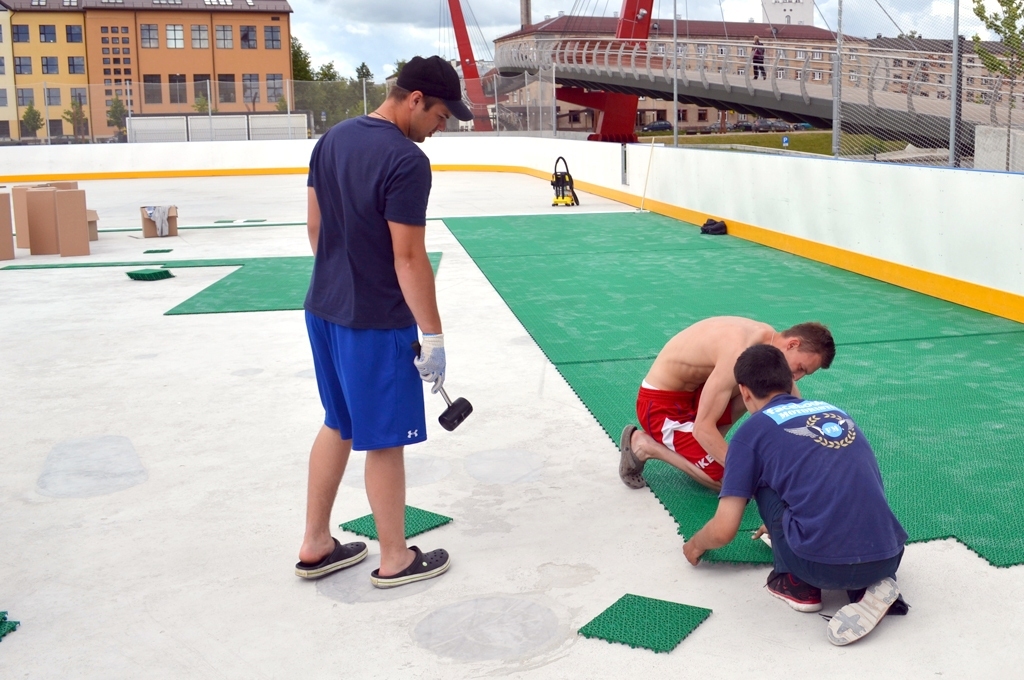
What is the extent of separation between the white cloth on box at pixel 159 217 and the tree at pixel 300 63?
77.4 m

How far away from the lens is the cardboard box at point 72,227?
42.7 ft

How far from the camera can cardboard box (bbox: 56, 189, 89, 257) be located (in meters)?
13.0

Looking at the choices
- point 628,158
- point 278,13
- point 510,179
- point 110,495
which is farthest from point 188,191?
point 278,13

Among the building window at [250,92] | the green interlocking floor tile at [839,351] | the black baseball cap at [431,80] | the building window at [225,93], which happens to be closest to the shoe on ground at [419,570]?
the green interlocking floor tile at [839,351]

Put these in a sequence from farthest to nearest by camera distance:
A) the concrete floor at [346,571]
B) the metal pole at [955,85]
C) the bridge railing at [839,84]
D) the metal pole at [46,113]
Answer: the metal pole at [46,113]
the bridge railing at [839,84]
the metal pole at [955,85]
the concrete floor at [346,571]

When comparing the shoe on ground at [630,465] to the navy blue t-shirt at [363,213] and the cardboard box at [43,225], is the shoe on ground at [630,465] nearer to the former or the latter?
the navy blue t-shirt at [363,213]

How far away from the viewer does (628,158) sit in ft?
61.1

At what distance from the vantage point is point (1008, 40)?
7785 mm

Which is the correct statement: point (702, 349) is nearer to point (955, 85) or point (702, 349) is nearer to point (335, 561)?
point (335, 561)

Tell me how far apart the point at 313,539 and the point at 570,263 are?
800cm

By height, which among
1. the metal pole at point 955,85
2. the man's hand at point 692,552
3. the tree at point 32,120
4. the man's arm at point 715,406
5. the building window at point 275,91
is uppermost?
the building window at point 275,91

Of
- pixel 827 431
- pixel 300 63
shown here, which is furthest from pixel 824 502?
pixel 300 63

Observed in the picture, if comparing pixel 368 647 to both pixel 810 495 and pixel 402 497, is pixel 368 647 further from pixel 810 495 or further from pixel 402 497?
pixel 810 495

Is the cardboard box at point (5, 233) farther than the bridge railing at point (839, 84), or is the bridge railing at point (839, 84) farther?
the cardboard box at point (5, 233)
